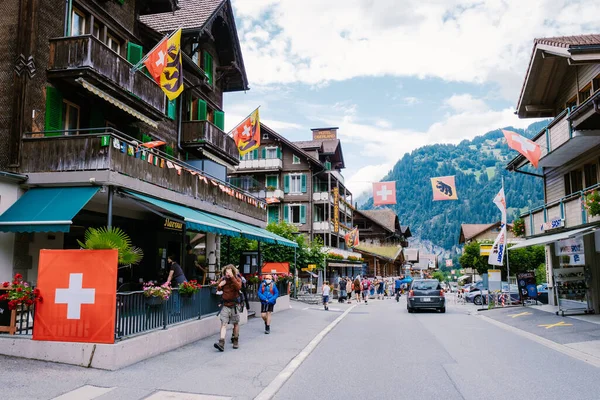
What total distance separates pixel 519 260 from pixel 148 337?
47.0 m

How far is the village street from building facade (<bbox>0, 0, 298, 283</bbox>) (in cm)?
396

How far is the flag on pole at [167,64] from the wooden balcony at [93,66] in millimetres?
1191

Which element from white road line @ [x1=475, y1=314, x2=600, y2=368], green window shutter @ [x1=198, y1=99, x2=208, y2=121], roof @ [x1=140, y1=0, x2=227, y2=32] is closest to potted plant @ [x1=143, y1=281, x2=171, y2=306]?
white road line @ [x1=475, y1=314, x2=600, y2=368]

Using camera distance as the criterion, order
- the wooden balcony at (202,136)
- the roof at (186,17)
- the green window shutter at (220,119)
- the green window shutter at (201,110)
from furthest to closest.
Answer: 1. the green window shutter at (220,119)
2. the green window shutter at (201,110)
3. the wooden balcony at (202,136)
4. the roof at (186,17)

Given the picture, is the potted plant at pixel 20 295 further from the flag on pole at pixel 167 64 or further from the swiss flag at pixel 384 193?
the swiss flag at pixel 384 193

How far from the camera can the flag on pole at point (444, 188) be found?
32.9 m

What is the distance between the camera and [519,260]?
50.8 meters

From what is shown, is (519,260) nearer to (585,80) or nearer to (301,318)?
(585,80)

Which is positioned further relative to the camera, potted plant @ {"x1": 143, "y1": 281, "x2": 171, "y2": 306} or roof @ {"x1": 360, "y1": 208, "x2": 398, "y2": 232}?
roof @ {"x1": 360, "y1": 208, "x2": 398, "y2": 232}

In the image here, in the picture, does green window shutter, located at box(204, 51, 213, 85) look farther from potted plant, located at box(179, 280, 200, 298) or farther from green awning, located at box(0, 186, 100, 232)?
potted plant, located at box(179, 280, 200, 298)

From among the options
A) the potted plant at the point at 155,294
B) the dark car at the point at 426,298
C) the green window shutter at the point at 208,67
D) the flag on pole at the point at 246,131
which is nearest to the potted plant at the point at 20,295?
the potted plant at the point at 155,294

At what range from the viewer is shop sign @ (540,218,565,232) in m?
20.6

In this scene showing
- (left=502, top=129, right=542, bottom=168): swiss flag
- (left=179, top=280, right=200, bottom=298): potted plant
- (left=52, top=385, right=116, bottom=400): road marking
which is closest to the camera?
(left=52, top=385, right=116, bottom=400): road marking

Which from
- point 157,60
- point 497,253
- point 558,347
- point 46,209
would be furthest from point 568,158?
point 46,209
